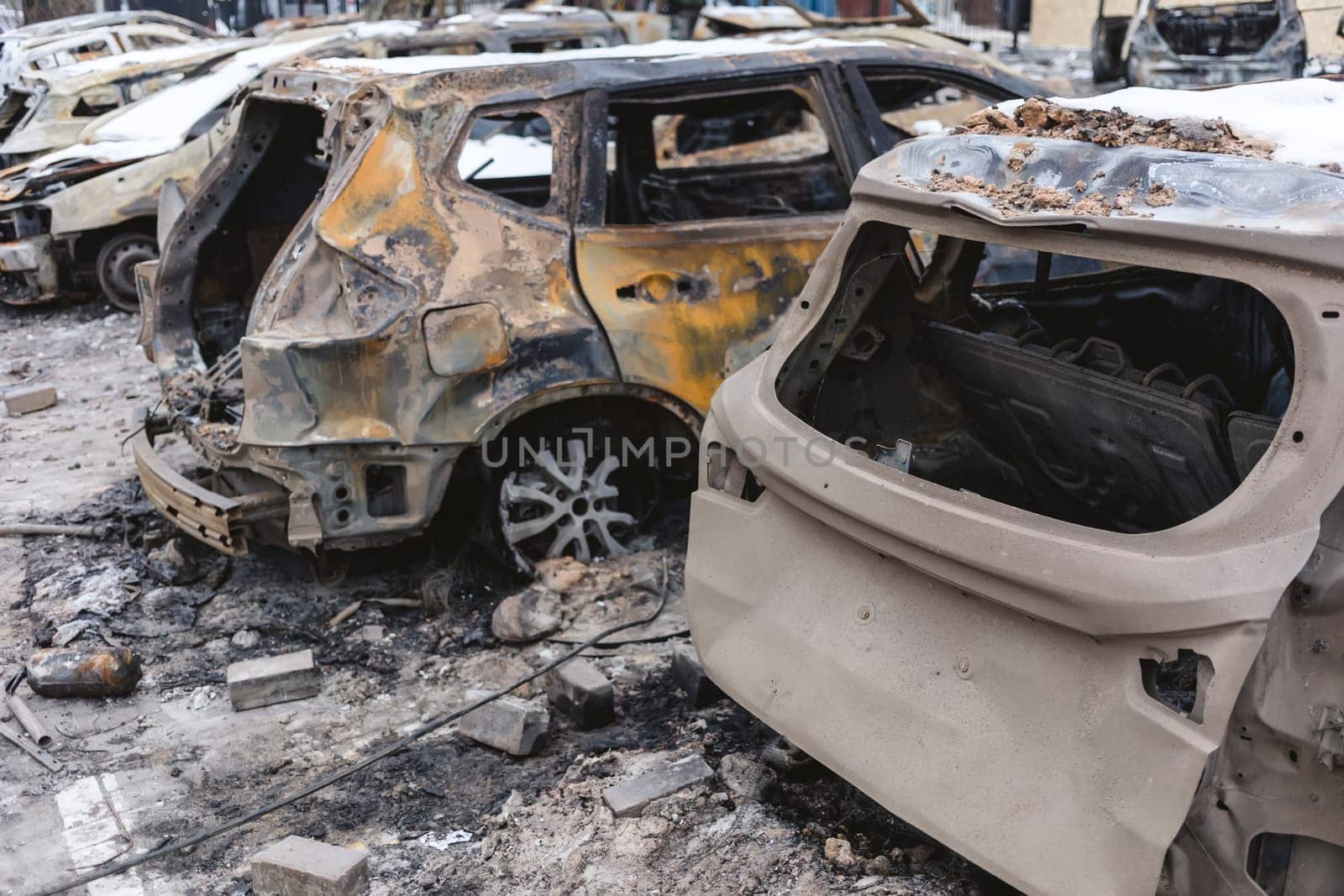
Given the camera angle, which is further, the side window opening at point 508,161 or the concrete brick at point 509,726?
the side window opening at point 508,161

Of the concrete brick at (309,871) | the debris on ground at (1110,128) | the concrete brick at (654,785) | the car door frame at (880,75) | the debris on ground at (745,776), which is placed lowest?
the debris on ground at (745,776)

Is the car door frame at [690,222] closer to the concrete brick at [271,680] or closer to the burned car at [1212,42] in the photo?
the concrete brick at [271,680]

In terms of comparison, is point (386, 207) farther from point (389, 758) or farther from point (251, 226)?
point (389, 758)

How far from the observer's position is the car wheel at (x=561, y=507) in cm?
472

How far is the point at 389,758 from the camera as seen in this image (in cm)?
382

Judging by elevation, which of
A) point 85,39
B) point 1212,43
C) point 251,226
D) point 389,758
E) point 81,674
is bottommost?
point 389,758

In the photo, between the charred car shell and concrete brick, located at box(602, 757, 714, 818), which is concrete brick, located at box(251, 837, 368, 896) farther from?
the charred car shell

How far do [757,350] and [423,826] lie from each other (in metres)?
2.19

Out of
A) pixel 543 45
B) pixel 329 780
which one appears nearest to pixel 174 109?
pixel 543 45

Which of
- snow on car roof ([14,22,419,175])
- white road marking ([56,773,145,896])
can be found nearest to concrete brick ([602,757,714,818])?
white road marking ([56,773,145,896])

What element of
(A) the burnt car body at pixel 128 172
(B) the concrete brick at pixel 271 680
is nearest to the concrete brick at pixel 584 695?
(B) the concrete brick at pixel 271 680

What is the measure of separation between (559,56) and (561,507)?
1.80m

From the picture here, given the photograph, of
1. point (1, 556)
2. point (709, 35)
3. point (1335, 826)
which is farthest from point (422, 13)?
point (1335, 826)

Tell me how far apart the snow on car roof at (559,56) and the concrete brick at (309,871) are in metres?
2.79
